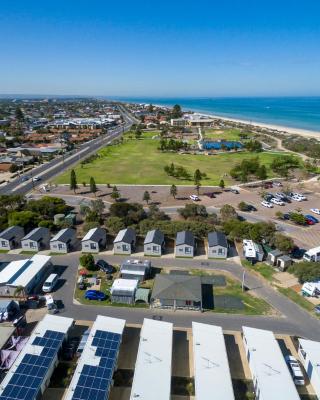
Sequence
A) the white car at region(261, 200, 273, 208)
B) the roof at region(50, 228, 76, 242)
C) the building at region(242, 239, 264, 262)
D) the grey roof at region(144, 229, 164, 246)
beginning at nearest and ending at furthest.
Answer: the building at region(242, 239, 264, 262) → the grey roof at region(144, 229, 164, 246) → the roof at region(50, 228, 76, 242) → the white car at region(261, 200, 273, 208)

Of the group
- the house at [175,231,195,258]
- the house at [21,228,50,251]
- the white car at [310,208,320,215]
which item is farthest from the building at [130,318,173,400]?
the white car at [310,208,320,215]

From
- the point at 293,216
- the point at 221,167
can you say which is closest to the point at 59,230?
the point at 293,216

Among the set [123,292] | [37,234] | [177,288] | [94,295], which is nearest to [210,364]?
[177,288]

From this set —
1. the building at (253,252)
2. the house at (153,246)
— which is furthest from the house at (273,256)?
the house at (153,246)

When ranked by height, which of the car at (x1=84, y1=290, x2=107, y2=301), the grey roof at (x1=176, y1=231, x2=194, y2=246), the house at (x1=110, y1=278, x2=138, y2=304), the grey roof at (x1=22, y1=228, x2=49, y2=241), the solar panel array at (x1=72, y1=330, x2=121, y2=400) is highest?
the grey roof at (x1=176, y1=231, x2=194, y2=246)

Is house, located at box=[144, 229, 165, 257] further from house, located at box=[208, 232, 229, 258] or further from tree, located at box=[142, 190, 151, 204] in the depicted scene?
tree, located at box=[142, 190, 151, 204]

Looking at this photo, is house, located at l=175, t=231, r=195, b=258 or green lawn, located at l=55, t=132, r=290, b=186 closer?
house, located at l=175, t=231, r=195, b=258

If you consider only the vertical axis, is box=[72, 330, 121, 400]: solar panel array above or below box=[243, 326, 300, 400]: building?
below

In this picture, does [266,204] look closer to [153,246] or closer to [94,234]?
[153,246]
